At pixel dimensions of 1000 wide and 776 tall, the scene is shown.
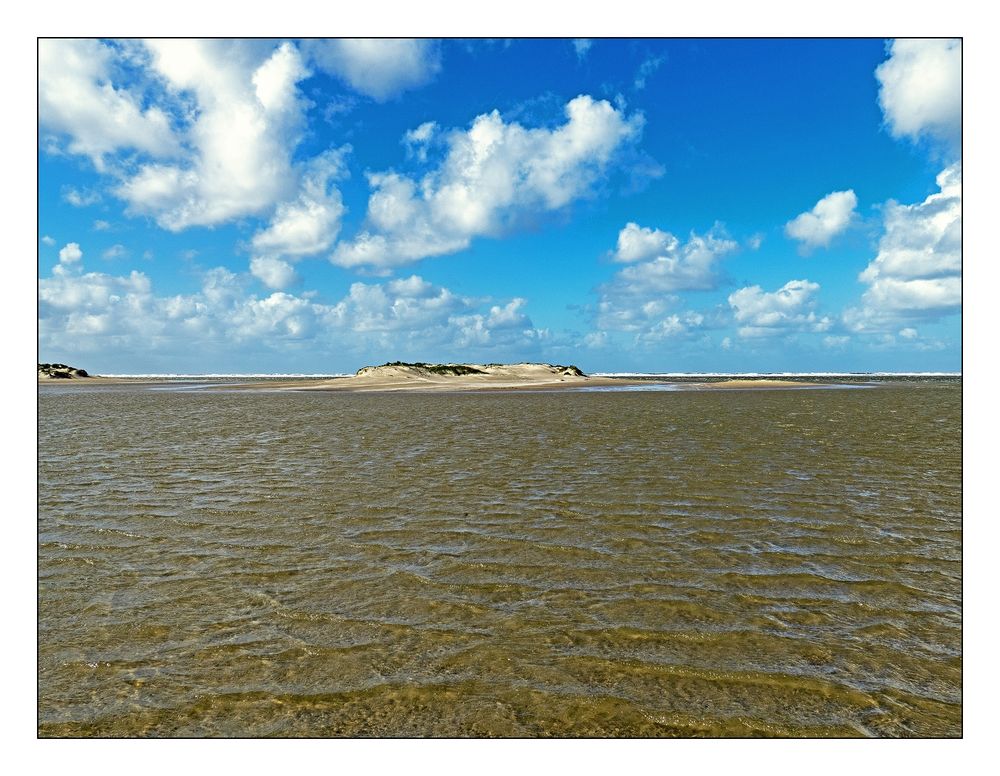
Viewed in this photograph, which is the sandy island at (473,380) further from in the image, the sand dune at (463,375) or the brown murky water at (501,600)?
the brown murky water at (501,600)

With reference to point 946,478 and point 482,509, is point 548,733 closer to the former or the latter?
point 482,509

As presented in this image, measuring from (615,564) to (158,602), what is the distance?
20.1 ft

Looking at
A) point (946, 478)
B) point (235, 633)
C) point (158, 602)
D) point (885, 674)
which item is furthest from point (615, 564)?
point (946, 478)

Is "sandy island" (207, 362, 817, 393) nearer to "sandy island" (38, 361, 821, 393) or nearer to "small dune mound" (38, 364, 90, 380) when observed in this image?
"sandy island" (38, 361, 821, 393)

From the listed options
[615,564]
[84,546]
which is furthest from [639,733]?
[84,546]

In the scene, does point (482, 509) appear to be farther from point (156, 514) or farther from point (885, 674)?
point (885, 674)

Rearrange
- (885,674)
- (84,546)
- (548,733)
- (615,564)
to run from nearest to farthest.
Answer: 1. (548,733)
2. (885,674)
3. (615,564)
4. (84,546)

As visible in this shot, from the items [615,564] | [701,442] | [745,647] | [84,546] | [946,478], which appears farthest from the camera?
[701,442]

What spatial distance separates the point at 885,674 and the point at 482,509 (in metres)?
7.29

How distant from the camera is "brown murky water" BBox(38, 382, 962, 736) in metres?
5.05

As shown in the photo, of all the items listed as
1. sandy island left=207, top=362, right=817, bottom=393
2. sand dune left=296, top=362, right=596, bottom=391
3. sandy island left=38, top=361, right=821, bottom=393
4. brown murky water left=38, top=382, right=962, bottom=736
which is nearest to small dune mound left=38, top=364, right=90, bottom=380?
sandy island left=38, top=361, right=821, bottom=393

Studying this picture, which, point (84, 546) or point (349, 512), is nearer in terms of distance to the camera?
point (84, 546)

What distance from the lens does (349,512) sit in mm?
11547

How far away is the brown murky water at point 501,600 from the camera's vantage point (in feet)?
16.6
